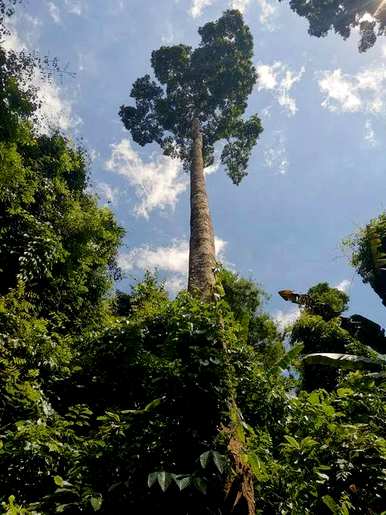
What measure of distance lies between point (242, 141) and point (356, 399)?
19.1 meters

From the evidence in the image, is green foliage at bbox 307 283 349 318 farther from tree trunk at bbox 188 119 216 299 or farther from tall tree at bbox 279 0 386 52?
tall tree at bbox 279 0 386 52

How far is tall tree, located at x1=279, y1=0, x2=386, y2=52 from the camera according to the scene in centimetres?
1825

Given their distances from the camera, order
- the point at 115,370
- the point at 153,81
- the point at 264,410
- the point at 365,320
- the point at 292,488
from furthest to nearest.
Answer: the point at 153,81 < the point at 115,370 < the point at 365,320 < the point at 264,410 < the point at 292,488

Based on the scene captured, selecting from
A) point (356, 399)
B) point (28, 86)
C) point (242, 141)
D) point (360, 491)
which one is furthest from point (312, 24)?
point (360, 491)

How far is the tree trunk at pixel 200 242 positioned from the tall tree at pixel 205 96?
27.4 ft

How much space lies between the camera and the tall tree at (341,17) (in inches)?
719

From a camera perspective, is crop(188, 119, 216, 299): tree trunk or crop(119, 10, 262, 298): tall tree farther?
crop(119, 10, 262, 298): tall tree

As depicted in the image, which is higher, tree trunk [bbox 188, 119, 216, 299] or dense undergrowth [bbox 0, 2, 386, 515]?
tree trunk [bbox 188, 119, 216, 299]

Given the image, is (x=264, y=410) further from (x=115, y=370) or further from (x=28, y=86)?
(x=28, y=86)

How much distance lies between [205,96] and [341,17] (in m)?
6.79

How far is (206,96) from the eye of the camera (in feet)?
68.3

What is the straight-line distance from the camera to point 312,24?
19.5 m

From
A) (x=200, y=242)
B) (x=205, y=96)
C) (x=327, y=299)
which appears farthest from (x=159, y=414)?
(x=205, y=96)

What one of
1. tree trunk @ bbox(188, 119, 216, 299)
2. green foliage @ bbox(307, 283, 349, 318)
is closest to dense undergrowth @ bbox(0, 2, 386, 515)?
tree trunk @ bbox(188, 119, 216, 299)
